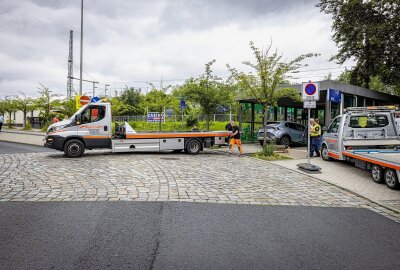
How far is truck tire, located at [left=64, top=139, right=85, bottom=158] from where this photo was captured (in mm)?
13006

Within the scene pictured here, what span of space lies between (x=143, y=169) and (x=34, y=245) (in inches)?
240

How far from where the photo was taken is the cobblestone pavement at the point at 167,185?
6.48 metres

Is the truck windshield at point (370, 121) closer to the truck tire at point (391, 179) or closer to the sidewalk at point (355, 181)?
the sidewalk at point (355, 181)

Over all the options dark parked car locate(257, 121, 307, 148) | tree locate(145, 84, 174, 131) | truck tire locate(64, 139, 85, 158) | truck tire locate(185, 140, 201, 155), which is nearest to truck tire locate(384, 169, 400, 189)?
truck tire locate(185, 140, 201, 155)

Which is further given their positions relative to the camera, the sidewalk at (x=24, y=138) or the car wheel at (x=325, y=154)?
the sidewalk at (x=24, y=138)

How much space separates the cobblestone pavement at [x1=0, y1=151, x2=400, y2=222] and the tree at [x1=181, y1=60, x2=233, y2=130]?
1093 centimetres

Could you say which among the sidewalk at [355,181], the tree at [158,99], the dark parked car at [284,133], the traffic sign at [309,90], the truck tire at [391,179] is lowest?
the sidewalk at [355,181]

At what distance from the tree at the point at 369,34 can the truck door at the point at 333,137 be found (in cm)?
1253

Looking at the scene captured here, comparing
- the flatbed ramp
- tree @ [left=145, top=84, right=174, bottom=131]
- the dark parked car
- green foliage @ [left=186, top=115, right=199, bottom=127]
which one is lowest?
the flatbed ramp

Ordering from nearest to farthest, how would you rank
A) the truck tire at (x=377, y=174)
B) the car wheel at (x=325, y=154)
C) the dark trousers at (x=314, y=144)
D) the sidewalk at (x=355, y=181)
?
the sidewalk at (x=355, y=181) → the truck tire at (x=377, y=174) → the car wheel at (x=325, y=154) → the dark trousers at (x=314, y=144)

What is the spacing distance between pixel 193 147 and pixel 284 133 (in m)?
6.38

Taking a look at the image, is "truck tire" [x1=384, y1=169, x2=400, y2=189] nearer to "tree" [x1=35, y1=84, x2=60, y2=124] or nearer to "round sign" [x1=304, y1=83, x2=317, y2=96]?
"round sign" [x1=304, y1=83, x2=317, y2=96]

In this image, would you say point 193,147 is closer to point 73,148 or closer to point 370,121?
point 73,148

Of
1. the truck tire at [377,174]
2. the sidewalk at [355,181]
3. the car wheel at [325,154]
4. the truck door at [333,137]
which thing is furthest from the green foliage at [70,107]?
the truck tire at [377,174]
